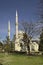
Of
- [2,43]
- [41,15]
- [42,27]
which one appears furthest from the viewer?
[2,43]

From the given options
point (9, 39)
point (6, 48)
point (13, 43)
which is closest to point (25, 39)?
point (6, 48)

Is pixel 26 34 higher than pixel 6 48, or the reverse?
pixel 26 34

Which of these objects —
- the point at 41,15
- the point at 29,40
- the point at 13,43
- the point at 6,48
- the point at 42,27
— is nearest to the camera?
the point at 41,15

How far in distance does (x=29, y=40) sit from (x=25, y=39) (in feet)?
5.04

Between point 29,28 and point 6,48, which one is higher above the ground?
point 29,28

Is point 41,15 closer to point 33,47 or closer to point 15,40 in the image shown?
point 15,40

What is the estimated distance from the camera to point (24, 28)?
55656 mm

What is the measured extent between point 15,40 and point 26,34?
1570 centimetres

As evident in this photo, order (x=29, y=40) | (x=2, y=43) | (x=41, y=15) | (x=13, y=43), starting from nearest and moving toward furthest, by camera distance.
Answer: (x=41, y=15) → (x=29, y=40) → (x=2, y=43) → (x=13, y=43)

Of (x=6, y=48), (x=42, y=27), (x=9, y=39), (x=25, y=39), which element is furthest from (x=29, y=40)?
(x=42, y=27)

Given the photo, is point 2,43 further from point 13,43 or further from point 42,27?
point 42,27

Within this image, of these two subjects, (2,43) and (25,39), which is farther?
(2,43)

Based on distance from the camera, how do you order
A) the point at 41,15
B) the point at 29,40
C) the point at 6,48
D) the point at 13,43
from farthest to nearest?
the point at 13,43
the point at 6,48
the point at 29,40
the point at 41,15

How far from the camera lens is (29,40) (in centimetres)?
5491
